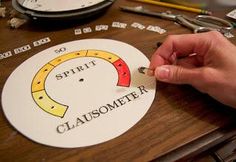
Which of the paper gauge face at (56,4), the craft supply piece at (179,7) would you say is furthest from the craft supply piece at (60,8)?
the craft supply piece at (179,7)

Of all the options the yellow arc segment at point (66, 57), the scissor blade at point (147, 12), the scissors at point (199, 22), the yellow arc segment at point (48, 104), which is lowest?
the yellow arc segment at point (48, 104)

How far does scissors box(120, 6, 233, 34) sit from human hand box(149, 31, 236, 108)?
0.09m

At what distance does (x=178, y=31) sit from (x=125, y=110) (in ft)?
0.77

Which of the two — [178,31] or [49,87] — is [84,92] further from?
[178,31]

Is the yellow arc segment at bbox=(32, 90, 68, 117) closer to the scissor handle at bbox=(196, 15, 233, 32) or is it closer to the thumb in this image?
the thumb

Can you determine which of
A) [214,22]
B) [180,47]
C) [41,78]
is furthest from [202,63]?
[41,78]

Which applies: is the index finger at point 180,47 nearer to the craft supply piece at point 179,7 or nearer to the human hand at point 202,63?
the human hand at point 202,63

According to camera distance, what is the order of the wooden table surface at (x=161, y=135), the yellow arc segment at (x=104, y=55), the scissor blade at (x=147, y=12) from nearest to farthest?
1. the wooden table surface at (x=161, y=135)
2. the yellow arc segment at (x=104, y=55)
3. the scissor blade at (x=147, y=12)

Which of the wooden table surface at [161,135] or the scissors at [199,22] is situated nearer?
the wooden table surface at [161,135]

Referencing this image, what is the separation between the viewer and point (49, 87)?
41cm

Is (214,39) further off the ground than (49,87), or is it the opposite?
(214,39)

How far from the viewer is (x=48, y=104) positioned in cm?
39

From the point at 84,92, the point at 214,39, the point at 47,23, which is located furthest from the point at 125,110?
the point at 47,23

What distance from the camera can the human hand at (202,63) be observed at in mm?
372
